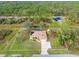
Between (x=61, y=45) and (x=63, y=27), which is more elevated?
(x=63, y=27)

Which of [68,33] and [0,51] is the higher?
[68,33]

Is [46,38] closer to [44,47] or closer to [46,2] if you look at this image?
[44,47]

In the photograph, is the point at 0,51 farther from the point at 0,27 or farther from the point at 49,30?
the point at 49,30

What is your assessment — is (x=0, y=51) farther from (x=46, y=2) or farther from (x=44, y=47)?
(x=46, y=2)

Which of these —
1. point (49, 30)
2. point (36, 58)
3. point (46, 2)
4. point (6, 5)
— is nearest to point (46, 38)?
point (49, 30)

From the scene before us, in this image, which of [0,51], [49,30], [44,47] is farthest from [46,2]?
[0,51]

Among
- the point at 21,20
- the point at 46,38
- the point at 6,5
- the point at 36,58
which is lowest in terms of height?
the point at 36,58

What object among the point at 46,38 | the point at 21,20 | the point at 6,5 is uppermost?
the point at 6,5

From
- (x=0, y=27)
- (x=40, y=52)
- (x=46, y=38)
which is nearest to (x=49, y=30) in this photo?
(x=46, y=38)
